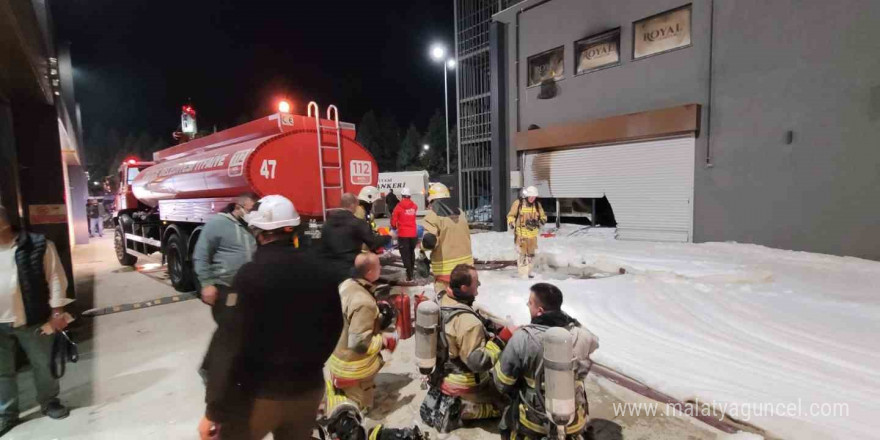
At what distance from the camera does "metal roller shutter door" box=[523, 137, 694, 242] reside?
10.5m

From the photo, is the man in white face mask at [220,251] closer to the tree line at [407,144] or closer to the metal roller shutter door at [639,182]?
the metal roller shutter door at [639,182]

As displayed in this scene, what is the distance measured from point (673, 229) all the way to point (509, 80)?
7468mm

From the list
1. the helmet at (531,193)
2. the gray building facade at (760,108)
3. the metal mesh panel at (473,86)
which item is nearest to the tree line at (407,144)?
the metal mesh panel at (473,86)

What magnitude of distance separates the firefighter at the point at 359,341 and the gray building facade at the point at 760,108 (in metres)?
9.80

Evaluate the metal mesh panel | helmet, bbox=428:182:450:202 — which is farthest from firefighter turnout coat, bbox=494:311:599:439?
the metal mesh panel

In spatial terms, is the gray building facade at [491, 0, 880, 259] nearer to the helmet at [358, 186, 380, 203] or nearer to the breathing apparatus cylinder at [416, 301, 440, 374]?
the helmet at [358, 186, 380, 203]

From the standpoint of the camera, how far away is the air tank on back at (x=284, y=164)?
5961mm

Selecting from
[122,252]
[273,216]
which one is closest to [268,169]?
[273,216]

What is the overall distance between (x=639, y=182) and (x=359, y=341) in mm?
10555

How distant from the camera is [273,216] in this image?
2.19 m

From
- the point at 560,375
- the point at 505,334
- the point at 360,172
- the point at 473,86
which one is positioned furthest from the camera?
the point at 473,86

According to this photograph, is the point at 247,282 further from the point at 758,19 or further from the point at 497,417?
the point at 758,19

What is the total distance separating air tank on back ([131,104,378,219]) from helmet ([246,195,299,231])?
12.8 feet

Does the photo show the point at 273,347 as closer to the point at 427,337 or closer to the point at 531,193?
the point at 427,337
